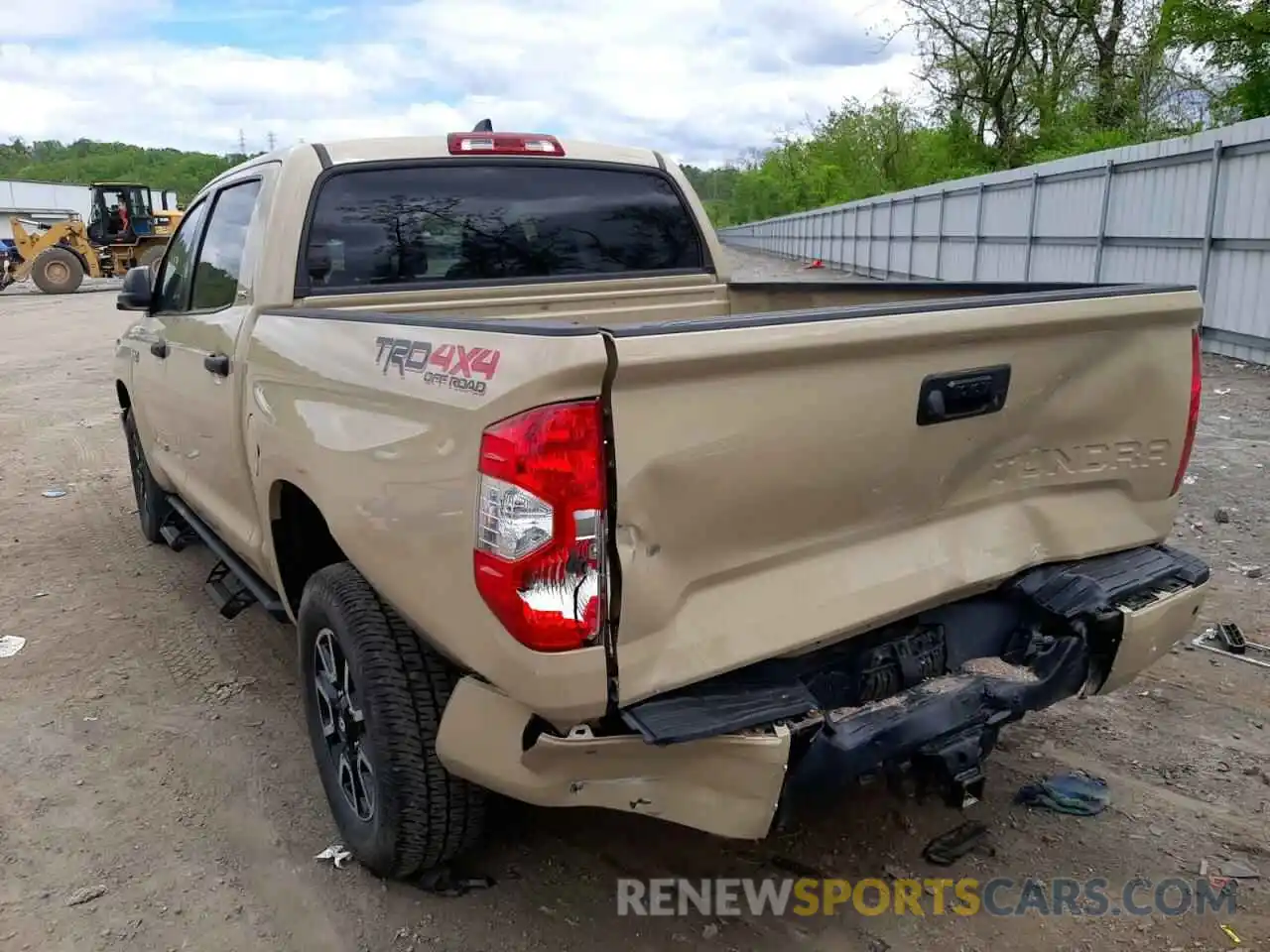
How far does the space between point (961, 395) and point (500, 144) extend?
92.2 inches

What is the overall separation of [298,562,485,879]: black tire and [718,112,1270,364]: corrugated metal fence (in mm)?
10257

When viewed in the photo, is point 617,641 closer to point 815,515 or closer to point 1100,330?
point 815,515

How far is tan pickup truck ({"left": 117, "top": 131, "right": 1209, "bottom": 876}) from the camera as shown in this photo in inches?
81.6

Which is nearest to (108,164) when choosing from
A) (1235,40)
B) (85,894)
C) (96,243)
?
(96,243)

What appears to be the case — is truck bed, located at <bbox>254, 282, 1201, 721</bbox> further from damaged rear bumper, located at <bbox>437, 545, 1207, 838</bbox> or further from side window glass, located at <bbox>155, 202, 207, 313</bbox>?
side window glass, located at <bbox>155, 202, 207, 313</bbox>

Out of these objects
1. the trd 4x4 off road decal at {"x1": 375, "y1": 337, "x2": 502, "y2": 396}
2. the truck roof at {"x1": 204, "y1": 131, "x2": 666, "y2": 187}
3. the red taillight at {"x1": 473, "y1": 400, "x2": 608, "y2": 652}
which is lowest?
the red taillight at {"x1": 473, "y1": 400, "x2": 608, "y2": 652}

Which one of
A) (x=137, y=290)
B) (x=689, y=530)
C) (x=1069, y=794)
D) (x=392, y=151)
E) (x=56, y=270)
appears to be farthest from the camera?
(x=56, y=270)

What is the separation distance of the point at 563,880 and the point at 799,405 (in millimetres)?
1544

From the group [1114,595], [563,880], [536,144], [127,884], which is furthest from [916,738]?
[536,144]

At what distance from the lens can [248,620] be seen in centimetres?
486

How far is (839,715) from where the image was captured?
2340mm

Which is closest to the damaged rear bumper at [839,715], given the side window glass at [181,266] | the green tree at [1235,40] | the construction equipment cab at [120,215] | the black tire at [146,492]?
the side window glass at [181,266]

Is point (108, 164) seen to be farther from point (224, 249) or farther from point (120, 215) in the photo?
point (224, 249)

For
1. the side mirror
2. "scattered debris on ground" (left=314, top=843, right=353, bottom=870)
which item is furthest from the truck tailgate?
the side mirror
